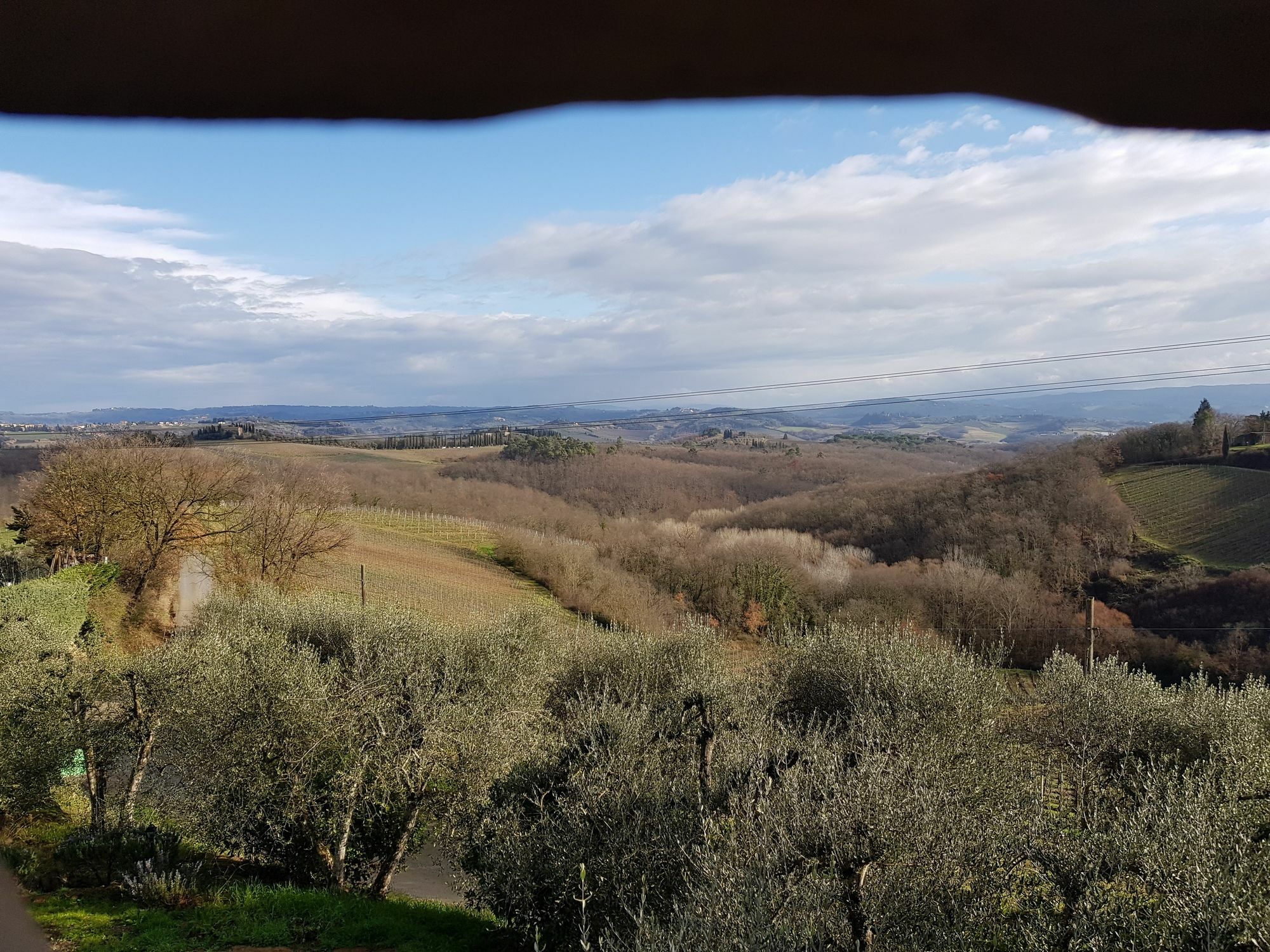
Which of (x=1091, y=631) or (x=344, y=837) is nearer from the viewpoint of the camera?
(x=344, y=837)

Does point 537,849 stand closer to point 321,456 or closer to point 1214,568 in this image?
point 321,456

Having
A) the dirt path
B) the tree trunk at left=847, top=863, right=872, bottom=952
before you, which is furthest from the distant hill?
the tree trunk at left=847, top=863, right=872, bottom=952

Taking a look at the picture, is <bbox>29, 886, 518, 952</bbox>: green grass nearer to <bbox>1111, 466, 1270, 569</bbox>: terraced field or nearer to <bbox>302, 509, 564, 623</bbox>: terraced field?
<bbox>302, 509, 564, 623</bbox>: terraced field

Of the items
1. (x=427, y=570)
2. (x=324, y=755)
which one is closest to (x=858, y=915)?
(x=324, y=755)

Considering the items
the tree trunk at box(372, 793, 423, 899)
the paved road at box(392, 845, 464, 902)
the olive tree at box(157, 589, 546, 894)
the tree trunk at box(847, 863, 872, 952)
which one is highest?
the tree trunk at box(847, 863, 872, 952)

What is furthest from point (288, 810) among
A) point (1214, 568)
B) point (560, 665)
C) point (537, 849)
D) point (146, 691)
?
point (1214, 568)

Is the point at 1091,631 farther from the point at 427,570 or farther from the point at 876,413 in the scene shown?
the point at 876,413
